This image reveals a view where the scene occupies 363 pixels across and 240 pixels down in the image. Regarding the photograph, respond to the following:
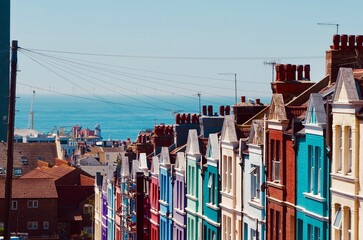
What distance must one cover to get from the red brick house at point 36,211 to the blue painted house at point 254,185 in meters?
65.2

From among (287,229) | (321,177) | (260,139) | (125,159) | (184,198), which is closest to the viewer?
(321,177)

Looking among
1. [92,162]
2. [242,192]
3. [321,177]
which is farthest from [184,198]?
[92,162]

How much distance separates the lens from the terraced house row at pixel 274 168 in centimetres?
3088

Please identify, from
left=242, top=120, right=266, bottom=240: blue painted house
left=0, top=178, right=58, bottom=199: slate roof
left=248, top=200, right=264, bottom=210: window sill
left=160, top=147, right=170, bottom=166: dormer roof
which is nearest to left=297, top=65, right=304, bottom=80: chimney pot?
left=242, top=120, right=266, bottom=240: blue painted house

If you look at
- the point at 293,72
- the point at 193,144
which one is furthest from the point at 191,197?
the point at 293,72

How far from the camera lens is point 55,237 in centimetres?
10394

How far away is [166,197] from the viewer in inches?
2121

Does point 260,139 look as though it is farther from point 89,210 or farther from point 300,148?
point 89,210

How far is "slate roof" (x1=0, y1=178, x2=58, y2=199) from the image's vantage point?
344 ft

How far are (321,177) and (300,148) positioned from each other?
2.06 m

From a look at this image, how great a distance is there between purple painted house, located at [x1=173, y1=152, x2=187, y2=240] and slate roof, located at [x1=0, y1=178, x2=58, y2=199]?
54384mm

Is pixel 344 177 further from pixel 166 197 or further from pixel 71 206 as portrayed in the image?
pixel 71 206

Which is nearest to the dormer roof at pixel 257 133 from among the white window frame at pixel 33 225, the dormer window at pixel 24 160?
the white window frame at pixel 33 225

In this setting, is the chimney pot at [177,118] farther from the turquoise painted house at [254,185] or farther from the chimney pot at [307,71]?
the turquoise painted house at [254,185]
